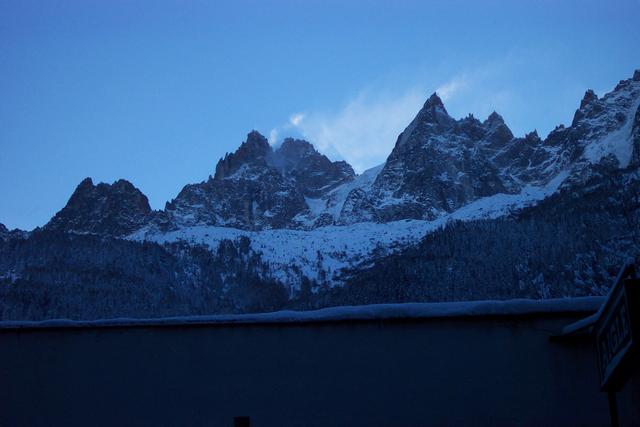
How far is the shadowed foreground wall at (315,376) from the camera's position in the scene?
6121mm

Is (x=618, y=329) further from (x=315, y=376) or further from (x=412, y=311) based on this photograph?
(x=315, y=376)

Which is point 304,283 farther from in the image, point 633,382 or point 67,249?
point 633,382

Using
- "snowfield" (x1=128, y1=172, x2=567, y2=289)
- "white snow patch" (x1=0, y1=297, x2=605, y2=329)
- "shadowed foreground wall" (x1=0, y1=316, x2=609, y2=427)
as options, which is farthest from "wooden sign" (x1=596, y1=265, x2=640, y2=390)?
"snowfield" (x1=128, y1=172, x2=567, y2=289)

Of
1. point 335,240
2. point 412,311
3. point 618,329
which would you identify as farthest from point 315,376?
point 335,240

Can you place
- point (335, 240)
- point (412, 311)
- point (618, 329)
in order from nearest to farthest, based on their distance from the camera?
point (618, 329)
point (412, 311)
point (335, 240)

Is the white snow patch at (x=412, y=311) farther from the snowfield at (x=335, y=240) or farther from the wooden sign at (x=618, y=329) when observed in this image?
the snowfield at (x=335, y=240)

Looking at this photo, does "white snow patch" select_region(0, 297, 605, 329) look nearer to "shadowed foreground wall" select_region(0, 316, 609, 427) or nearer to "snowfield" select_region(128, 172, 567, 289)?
"shadowed foreground wall" select_region(0, 316, 609, 427)

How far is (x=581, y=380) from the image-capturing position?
19.9ft

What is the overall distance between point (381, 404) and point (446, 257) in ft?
344

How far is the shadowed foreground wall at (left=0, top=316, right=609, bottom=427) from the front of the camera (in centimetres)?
612

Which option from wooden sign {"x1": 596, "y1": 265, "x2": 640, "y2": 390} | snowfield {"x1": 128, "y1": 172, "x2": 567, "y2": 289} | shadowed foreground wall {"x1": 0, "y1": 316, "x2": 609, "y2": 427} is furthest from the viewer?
snowfield {"x1": 128, "y1": 172, "x2": 567, "y2": 289}

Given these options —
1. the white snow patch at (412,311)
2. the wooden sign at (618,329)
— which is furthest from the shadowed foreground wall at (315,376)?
the wooden sign at (618,329)

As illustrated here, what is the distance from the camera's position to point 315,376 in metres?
6.38

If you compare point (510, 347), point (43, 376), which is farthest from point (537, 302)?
point (43, 376)
